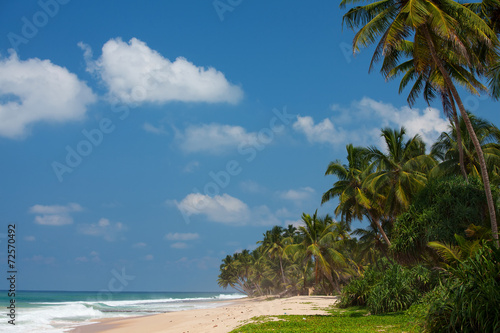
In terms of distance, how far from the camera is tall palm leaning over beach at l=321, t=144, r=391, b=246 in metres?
28.6

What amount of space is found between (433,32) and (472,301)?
11962 millimetres

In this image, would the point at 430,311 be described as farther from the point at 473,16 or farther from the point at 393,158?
the point at 393,158

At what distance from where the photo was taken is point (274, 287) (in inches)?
3105

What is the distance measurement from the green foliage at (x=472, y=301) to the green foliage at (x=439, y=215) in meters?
10.1

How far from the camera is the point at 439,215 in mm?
17844

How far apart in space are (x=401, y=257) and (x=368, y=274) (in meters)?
1.99

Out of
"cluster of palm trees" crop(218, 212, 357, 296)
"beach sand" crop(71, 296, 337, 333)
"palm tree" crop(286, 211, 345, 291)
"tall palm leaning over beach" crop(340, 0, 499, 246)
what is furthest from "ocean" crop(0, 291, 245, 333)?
"tall palm leaning over beach" crop(340, 0, 499, 246)

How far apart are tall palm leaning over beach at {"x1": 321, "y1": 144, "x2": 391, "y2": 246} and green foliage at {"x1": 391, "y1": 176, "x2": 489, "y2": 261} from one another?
8138mm

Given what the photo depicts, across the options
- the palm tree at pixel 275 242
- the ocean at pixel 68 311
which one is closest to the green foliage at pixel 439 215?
the ocean at pixel 68 311

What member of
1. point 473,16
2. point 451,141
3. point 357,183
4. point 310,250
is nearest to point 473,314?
point 473,16

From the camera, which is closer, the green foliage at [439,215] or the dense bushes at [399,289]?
the dense bushes at [399,289]

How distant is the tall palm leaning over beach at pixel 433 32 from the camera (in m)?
13.6

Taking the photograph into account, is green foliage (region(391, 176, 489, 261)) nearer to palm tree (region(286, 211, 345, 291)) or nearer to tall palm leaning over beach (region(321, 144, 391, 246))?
tall palm leaning over beach (region(321, 144, 391, 246))

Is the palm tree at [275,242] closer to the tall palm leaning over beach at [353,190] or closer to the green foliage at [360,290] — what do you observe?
the tall palm leaning over beach at [353,190]
